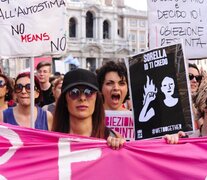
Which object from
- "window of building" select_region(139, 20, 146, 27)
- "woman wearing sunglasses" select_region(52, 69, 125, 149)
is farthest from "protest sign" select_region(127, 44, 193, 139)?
"window of building" select_region(139, 20, 146, 27)

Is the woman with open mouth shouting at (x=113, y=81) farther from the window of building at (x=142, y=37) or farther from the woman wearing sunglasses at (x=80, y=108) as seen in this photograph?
the window of building at (x=142, y=37)

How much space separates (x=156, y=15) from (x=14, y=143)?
6.07 feet

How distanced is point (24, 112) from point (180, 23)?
4.71 ft

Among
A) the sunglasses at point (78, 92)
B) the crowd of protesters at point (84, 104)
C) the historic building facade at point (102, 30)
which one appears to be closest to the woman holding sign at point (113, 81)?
the crowd of protesters at point (84, 104)

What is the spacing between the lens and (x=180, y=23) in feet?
14.6

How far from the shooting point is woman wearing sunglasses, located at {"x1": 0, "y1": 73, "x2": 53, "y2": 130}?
403 cm

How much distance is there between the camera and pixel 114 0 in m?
71.2

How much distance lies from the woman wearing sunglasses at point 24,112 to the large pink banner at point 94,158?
0.88m

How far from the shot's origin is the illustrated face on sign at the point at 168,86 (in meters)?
3.17

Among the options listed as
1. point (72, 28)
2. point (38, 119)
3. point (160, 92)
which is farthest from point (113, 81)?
point (72, 28)

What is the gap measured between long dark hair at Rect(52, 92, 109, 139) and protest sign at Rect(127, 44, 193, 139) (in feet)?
0.88

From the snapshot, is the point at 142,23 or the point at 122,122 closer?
the point at 122,122

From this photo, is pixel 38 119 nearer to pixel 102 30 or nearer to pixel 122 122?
pixel 122 122

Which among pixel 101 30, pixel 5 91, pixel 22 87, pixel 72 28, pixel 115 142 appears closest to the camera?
pixel 115 142
